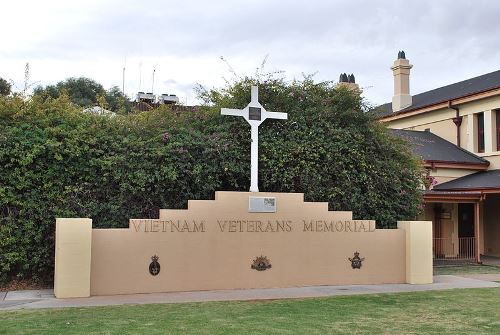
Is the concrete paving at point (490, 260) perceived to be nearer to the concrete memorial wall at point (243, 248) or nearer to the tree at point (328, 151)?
the tree at point (328, 151)

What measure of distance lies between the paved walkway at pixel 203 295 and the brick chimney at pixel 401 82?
19.7 meters

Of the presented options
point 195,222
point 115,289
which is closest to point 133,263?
point 115,289

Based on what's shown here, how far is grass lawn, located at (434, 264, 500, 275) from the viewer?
56.2ft

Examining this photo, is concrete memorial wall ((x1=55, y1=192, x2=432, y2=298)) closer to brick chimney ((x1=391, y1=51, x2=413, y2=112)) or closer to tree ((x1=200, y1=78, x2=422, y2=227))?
tree ((x1=200, y1=78, x2=422, y2=227))

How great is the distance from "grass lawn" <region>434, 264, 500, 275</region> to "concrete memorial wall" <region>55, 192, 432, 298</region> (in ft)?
12.1

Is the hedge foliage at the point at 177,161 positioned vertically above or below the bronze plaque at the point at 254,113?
below

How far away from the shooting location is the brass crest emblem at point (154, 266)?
11.6 meters

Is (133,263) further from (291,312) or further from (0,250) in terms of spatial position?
(291,312)

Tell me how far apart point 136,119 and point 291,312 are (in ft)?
21.4

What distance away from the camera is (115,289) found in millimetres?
11320

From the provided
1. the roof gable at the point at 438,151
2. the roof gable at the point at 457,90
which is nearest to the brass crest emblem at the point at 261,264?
the roof gable at the point at 438,151

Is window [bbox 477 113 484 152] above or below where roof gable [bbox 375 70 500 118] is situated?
below

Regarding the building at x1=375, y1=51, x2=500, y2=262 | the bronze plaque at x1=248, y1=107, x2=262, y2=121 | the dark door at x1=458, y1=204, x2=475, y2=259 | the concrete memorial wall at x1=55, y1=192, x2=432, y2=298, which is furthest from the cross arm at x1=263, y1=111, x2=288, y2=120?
the dark door at x1=458, y1=204, x2=475, y2=259

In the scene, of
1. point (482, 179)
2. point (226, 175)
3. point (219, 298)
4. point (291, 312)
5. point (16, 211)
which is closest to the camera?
point (291, 312)
